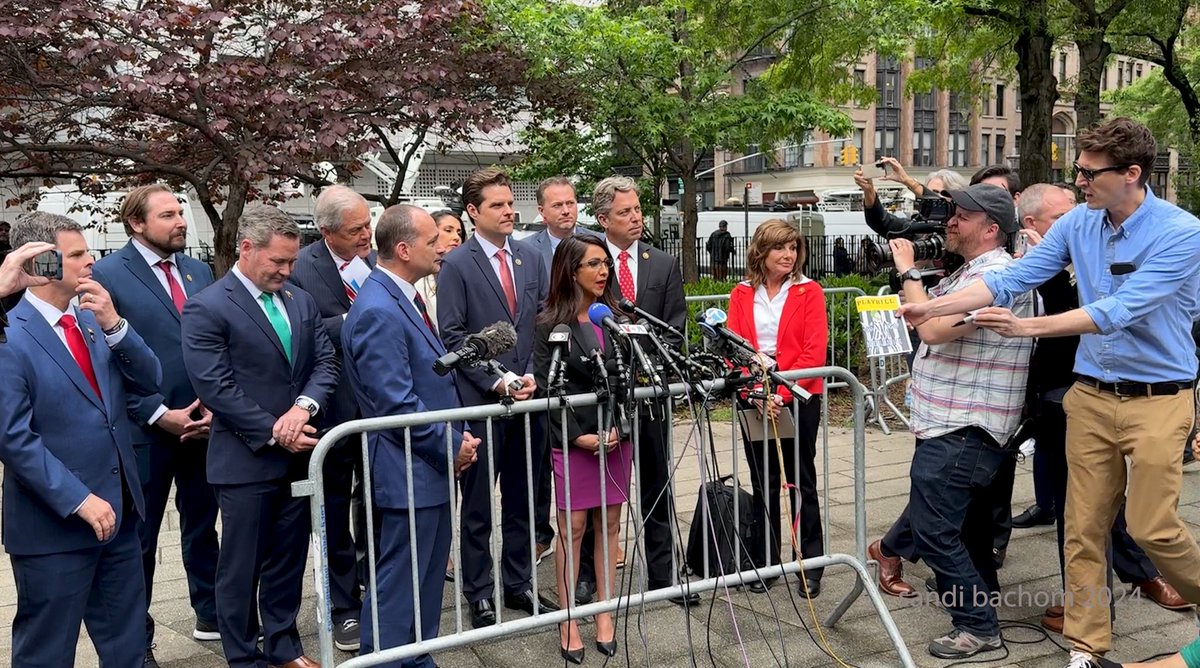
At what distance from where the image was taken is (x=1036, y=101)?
12.5 m

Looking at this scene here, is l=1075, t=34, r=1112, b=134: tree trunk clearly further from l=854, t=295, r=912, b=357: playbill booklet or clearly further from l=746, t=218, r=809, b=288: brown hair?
l=746, t=218, r=809, b=288: brown hair

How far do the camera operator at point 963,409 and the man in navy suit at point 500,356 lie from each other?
5.95 ft

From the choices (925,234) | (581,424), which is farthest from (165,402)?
(925,234)

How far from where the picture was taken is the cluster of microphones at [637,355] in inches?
135

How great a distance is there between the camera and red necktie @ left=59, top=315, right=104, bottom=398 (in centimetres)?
355

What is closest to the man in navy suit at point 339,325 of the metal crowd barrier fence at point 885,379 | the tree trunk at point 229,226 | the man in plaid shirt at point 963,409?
the man in plaid shirt at point 963,409

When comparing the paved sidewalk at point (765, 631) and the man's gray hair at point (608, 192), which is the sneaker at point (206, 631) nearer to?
the paved sidewalk at point (765, 631)

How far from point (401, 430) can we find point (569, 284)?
104 centimetres

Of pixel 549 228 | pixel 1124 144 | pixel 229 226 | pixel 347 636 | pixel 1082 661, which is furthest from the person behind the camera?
pixel 229 226

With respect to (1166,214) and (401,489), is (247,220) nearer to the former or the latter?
(401,489)

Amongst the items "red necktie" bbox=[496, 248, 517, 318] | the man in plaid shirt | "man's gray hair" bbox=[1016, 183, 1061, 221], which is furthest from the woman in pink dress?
"man's gray hair" bbox=[1016, 183, 1061, 221]

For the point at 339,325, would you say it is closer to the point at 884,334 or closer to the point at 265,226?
the point at 265,226

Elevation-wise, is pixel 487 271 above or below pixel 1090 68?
below

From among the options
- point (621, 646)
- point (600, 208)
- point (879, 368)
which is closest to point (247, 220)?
point (600, 208)
